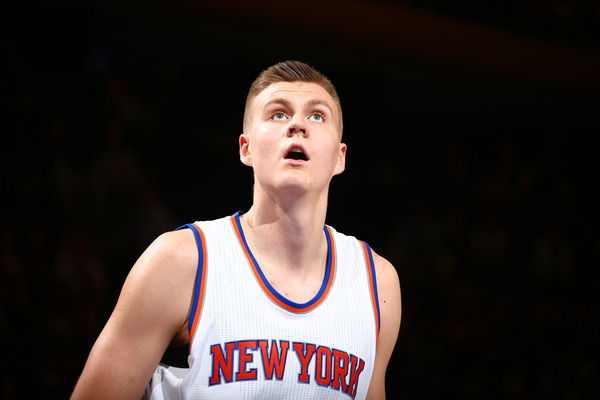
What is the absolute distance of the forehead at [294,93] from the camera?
2340 mm

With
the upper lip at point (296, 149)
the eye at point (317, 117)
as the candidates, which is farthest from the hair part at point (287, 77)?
the upper lip at point (296, 149)

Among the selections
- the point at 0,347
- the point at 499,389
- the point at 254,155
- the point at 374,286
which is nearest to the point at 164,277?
the point at 254,155

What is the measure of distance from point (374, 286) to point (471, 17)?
22.2 ft

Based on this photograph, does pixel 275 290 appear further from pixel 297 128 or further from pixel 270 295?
pixel 297 128

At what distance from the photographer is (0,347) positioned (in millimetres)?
4793

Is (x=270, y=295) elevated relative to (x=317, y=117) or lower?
lower

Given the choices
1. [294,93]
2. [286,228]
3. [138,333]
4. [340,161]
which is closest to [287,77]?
[294,93]

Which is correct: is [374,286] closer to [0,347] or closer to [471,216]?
[0,347]

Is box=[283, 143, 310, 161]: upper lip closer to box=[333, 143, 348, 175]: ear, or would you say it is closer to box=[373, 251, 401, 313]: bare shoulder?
box=[333, 143, 348, 175]: ear

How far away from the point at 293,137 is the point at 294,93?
0.60 feet

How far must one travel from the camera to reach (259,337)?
2.12 m

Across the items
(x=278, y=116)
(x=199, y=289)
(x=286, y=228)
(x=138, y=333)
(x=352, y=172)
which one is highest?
(x=352, y=172)

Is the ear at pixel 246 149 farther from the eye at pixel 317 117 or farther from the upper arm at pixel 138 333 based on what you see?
the upper arm at pixel 138 333

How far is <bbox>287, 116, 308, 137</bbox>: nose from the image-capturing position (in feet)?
7.45
